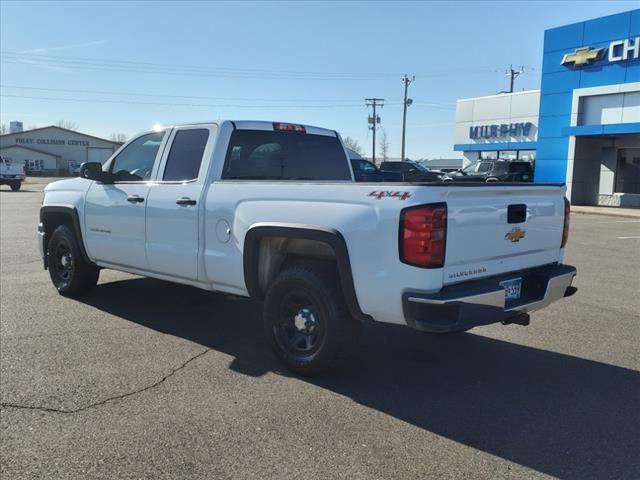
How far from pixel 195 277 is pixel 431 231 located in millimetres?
2480

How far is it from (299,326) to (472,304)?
1.43 metres

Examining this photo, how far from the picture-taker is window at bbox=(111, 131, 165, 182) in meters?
6.20

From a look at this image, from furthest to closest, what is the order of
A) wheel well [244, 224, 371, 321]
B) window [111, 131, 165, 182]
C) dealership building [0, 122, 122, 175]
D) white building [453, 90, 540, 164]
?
dealership building [0, 122, 122, 175] < white building [453, 90, 540, 164] < window [111, 131, 165, 182] < wheel well [244, 224, 371, 321]

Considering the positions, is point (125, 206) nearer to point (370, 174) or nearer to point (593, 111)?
point (370, 174)

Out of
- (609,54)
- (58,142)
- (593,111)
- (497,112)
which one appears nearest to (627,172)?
(593,111)

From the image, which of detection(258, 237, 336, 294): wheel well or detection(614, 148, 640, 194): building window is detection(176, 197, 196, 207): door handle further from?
detection(614, 148, 640, 194): building window

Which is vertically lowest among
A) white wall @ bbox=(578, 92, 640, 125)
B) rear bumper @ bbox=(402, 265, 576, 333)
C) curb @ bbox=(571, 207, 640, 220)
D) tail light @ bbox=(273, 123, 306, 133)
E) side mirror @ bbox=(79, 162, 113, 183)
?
curb @ bbox=(571, 207, 640, 220)

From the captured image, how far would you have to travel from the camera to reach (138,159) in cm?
645

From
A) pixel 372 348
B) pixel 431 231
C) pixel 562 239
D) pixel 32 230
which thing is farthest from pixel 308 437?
pixel 32 230

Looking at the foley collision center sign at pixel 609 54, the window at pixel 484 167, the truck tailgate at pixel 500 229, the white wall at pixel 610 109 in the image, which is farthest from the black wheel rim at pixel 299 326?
the window at pixel 484 167

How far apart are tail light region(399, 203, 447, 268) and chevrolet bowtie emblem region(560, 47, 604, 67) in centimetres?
2453

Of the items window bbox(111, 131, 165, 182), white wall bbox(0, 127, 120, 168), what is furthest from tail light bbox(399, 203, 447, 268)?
white wall bbox(0, 127, 120, 168)

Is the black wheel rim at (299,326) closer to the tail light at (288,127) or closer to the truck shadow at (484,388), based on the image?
the truck shadow at (484,388)

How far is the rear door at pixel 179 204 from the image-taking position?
211 inches
